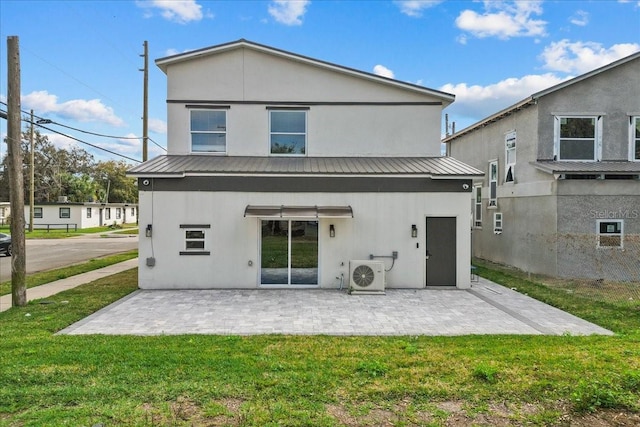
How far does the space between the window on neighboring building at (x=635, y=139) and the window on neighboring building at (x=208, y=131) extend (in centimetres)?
1492

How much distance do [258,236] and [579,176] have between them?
11325mm

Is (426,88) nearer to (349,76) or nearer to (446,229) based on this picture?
(349,76)

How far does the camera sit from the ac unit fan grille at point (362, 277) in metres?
11.7

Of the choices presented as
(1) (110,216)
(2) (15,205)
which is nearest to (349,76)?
(2) (15,205)

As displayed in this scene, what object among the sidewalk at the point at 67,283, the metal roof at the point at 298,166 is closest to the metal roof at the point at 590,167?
the metal roof at the point at 298,166

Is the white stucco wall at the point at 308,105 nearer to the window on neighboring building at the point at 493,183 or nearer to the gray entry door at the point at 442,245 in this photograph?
the gray entry door at the point at 442,245

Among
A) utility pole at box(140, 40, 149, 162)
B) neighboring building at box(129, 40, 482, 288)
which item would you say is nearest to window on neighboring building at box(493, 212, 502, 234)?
neighboring building at box(129, 40, 482, 288)

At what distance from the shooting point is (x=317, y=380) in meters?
5.37

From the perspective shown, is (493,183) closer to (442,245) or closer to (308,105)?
(442,245)

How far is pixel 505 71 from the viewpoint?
22.0m

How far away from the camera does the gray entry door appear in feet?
41.3

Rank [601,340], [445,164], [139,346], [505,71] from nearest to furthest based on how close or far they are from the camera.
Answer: [139,346] < [601,340] < [445,164] < [505,71]

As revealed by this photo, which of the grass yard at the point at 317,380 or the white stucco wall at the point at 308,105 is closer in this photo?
the grass yard at the point at 317,380

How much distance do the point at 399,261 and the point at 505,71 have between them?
49.7 ft
